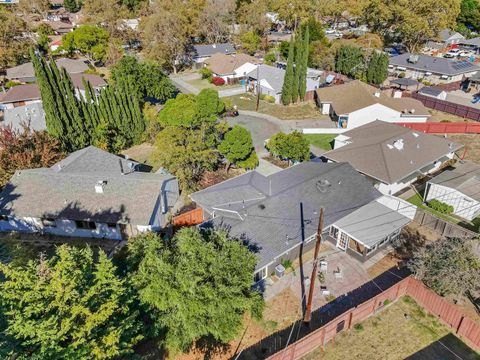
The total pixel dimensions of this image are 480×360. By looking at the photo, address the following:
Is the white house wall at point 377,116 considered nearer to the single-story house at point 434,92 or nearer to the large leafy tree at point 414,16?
the single-story house at point 434,92

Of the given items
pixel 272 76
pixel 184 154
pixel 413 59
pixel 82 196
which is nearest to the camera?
pixel 82 196

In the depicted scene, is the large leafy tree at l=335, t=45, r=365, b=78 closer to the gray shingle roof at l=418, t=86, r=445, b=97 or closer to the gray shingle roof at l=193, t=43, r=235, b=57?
the gray shingle roof at l=418, t=86, r=445, b=97

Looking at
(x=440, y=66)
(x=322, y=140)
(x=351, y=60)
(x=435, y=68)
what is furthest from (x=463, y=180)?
(x=440, y=66)

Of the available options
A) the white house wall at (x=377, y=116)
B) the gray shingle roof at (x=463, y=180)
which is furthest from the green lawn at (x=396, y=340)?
the white house wall at (x=377, y=116)

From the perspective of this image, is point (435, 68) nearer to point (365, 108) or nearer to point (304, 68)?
point (304, 68)

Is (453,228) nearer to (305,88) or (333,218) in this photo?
(333,218)

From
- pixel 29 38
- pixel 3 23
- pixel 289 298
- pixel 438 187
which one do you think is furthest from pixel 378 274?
pixel 29 38

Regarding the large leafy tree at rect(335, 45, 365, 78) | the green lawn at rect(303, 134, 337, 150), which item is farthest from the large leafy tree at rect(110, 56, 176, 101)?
the large leafy tree at rect(335, 45, 365, 78)
